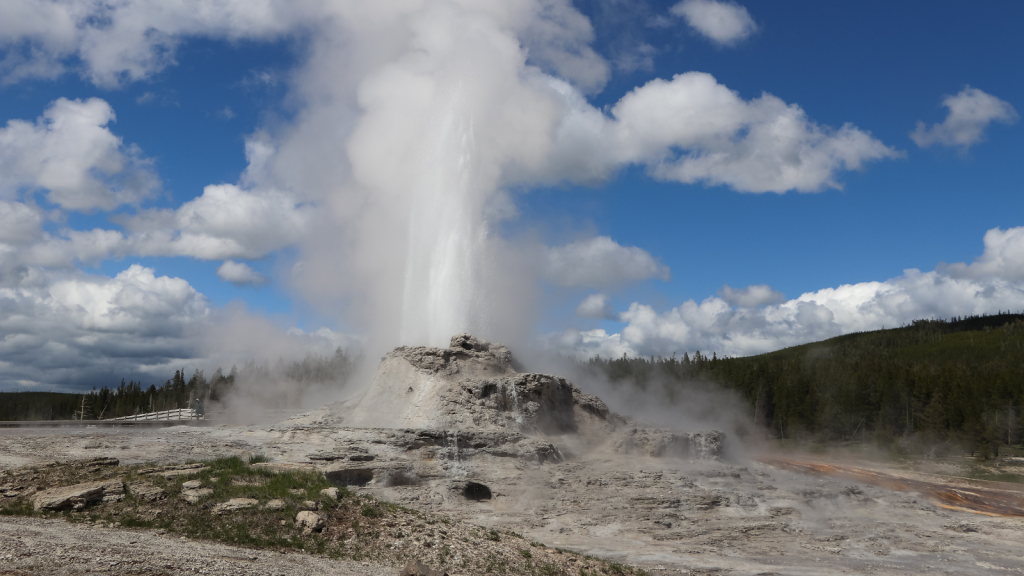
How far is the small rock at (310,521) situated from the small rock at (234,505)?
4.07 feet

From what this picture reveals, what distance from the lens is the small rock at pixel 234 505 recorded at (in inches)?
550

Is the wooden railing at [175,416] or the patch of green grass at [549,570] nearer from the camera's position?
the patch of green grass at [549,570]

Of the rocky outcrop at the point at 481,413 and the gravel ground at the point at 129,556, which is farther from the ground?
the rocky outcrop at the point at 481,413

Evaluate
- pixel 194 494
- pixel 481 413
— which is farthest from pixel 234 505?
pixel 481 413

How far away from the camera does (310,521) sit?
13781 millimetres

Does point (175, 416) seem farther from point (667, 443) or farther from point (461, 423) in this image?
point (667, 443)

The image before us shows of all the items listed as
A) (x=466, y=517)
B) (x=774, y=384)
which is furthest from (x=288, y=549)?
(x=774, y=384)

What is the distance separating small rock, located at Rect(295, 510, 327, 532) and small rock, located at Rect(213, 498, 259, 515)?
48.9 inches

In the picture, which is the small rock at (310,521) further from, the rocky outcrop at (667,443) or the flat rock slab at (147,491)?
the rocky outcrop at (667,443)

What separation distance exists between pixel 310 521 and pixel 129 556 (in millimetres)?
3786

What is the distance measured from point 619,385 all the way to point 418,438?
26.5 meters

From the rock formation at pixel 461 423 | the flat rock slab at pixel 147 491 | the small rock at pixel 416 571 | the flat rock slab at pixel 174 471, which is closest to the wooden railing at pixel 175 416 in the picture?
the rock formation at pixel 461 423

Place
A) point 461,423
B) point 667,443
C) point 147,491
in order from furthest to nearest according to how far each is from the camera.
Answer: point 667,443
point 461,423
point 147,491

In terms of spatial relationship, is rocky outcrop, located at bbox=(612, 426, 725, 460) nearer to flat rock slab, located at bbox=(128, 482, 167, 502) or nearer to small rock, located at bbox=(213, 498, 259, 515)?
small rock, located at bbox=(213, 498, 259, 515)
